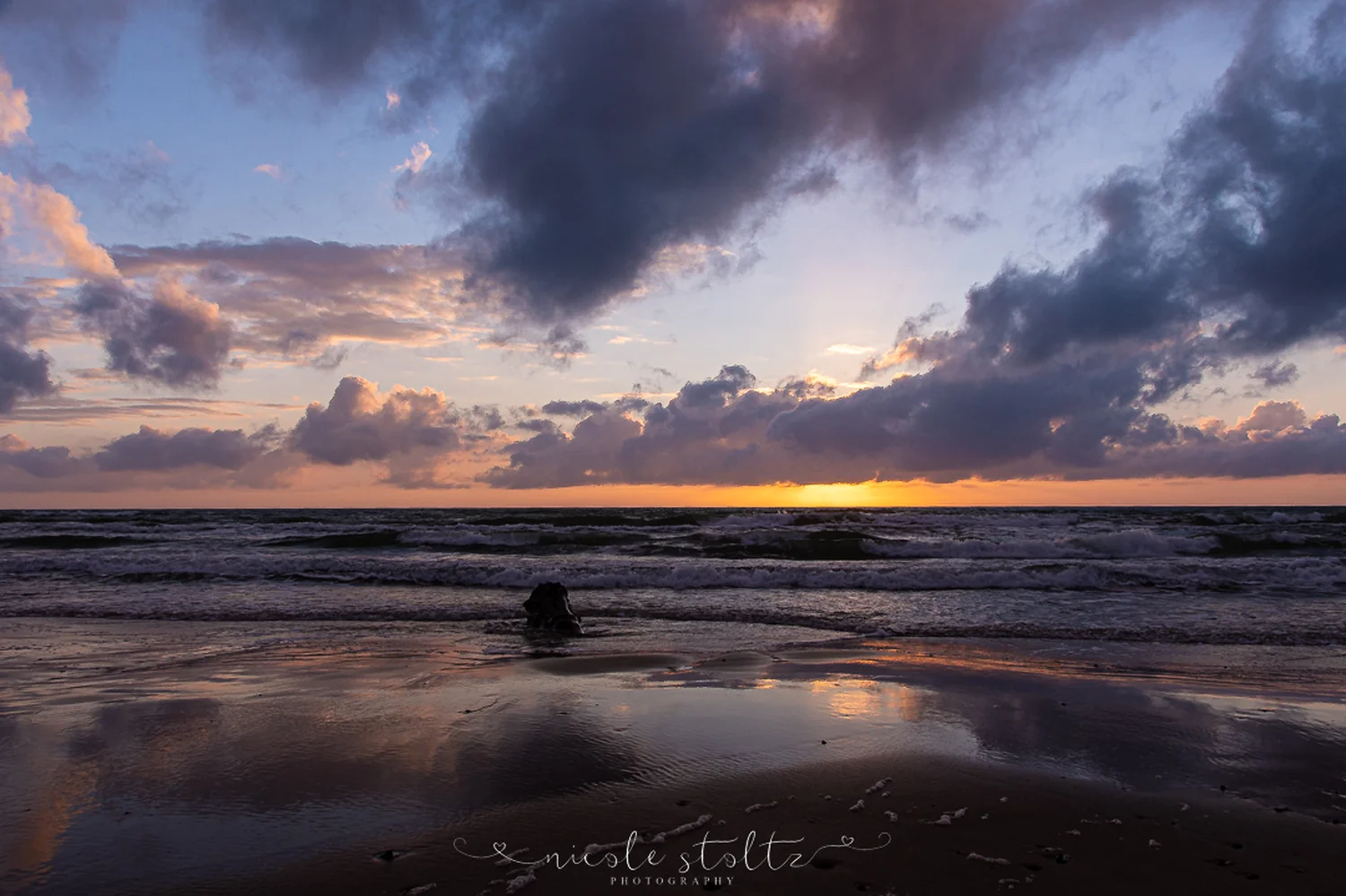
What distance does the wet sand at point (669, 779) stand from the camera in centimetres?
414

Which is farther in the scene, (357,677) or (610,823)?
(357,677)

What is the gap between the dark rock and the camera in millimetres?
13344

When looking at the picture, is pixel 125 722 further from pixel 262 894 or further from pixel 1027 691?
pixel 1027 691

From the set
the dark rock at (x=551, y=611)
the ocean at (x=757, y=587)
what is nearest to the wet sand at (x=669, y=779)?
the dark rock at (x=551, y=611)

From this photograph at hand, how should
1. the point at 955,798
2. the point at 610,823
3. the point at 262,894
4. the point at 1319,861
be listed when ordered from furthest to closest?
the point at 955,798 < the point at 610,823 < the point at 1319,861 < the point at 262,894

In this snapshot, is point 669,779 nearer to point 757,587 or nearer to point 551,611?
point 551,611

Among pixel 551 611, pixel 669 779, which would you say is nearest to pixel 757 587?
pixel 551 611

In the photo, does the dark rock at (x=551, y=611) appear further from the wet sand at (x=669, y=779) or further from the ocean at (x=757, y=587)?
the wet sand at (x=669, y=779)

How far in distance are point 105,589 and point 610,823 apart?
20345mm

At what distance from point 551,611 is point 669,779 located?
327 inches

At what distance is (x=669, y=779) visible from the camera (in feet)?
18.2

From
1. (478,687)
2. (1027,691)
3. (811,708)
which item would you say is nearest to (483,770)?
(478,687)

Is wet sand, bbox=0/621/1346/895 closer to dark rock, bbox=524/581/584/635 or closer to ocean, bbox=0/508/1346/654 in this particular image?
dark rock, bbox=524/581/584/635

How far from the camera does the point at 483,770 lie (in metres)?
5.69
